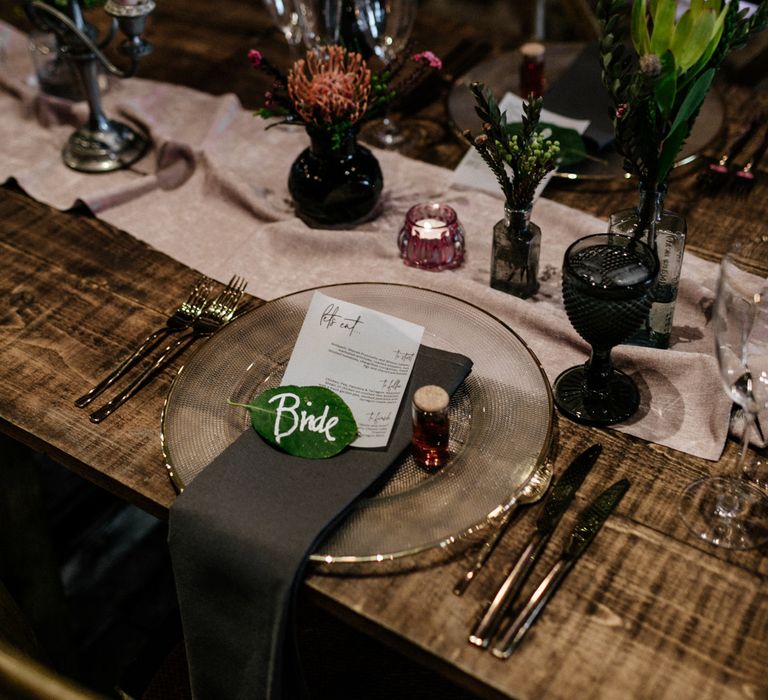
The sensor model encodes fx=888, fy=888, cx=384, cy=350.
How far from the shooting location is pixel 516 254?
3.61 ft

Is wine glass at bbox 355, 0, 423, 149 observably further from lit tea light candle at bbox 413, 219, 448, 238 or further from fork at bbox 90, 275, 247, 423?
fork at bbox 90, 275, 247, 423

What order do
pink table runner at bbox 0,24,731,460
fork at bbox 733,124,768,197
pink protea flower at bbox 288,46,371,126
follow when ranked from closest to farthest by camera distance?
pink table runner at bbox 0,24,731,460 → pink protea flower at bbox 288,46,371,126 → fork at bbox 733,124,768,197

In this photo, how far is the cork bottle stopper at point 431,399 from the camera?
2.80 feet

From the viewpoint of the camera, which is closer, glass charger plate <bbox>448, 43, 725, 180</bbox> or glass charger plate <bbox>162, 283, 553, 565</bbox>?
glass charger plate <bbox>162, 283, 553, 565</bbox>

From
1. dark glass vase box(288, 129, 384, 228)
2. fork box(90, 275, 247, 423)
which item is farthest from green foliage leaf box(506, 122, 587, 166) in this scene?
fork box(90, 275, 247, 423)

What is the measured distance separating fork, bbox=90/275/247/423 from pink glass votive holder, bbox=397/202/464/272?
224 millimetres

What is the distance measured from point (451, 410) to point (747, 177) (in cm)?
64

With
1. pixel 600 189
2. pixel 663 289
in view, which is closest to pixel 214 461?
pixel 663 289

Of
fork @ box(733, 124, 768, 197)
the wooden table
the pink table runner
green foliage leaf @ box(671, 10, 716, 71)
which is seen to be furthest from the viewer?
fork @ box(733, 124, 768, 197)

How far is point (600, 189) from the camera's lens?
129cm

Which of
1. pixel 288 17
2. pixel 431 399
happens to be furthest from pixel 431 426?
pixel 288 17

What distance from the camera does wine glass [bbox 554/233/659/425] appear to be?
875mm

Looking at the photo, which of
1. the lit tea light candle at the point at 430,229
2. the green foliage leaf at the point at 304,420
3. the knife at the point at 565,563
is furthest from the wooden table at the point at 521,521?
the lit tea light candle at the point at 430,229

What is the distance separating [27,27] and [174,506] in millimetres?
1429
